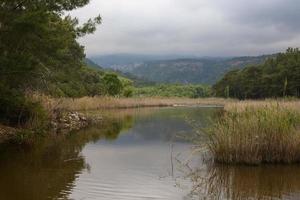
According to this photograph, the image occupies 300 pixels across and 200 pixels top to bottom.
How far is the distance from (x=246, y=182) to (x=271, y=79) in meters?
59.0

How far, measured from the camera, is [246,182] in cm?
1149

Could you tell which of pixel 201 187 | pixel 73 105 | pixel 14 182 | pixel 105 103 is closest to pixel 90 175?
pixel 14 182

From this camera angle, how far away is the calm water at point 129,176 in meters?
10.3

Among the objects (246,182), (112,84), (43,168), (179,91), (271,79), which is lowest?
(246,182)

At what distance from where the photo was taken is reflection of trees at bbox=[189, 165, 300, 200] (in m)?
10.3

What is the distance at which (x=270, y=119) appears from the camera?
13617 millimetres

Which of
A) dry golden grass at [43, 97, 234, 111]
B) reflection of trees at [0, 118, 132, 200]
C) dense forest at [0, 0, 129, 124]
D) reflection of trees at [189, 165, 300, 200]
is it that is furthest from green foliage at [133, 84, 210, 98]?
reflection of trees at [189, 165, 300, 200]

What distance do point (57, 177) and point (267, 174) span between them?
5324 mm

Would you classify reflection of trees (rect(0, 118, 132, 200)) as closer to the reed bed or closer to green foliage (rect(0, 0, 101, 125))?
green foliage (rect(0, 0, 101, 125))

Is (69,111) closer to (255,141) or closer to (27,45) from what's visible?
(27,45)

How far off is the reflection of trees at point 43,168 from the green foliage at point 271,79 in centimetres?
4150

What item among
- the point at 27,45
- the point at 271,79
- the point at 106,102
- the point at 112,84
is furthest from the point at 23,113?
the point at 271,79

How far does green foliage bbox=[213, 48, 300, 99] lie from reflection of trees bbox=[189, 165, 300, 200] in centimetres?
4539

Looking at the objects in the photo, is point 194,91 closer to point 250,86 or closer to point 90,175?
point 250,86
